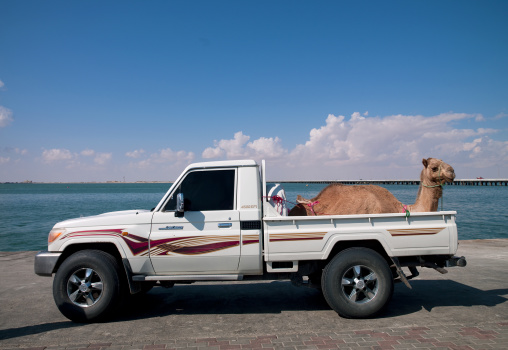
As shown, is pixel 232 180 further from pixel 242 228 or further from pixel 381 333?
pixel 381 333

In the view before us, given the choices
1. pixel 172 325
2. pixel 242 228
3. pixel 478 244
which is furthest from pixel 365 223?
pixel 478 244

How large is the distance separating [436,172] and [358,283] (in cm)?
273

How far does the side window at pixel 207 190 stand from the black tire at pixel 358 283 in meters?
1.82

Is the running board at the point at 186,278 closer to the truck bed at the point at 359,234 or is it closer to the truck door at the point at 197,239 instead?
the truck door at the point at 197,239

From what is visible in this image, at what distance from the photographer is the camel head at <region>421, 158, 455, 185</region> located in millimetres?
6398

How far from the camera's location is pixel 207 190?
5523 mm

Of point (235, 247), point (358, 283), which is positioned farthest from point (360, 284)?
point (235, 247)

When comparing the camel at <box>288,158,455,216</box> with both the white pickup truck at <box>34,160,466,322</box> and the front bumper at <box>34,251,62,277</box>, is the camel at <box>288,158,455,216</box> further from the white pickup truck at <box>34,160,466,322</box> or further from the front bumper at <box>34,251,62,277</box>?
the front bumper at <box>34,251,62,277</box>

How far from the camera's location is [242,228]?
17.5ft

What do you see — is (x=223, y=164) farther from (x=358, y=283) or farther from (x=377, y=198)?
(x=377, y=198)

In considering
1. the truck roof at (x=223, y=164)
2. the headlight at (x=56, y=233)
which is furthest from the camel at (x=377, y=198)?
the headlight at (x=56, y=233)

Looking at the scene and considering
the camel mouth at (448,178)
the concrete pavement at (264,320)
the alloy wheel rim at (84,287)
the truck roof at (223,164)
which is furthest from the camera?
the camel mouth at (448,178)

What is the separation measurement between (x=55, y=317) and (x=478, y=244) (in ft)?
41.8

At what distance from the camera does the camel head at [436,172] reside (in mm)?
6398
